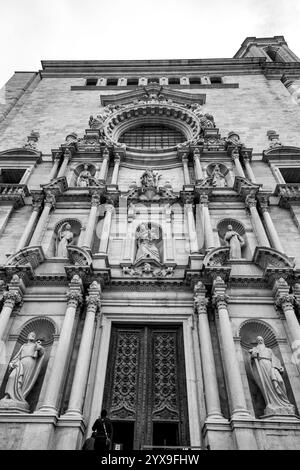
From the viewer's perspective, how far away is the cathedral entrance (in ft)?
28.5

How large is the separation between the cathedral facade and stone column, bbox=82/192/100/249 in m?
0.05

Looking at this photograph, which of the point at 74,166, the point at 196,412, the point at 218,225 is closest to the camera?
the point at 196,412

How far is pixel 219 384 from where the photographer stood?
8969 millimetres

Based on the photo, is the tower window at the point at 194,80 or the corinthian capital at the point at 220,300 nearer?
the corinthian capital at the point at 220,300

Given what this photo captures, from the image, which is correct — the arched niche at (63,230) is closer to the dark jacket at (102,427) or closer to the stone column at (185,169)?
the stone column at (185,169)

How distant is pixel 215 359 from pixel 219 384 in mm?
675

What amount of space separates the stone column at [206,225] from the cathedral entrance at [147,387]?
300 centimetres

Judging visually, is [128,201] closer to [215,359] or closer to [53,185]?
[53,185]

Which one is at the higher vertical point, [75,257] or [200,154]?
[200,154]

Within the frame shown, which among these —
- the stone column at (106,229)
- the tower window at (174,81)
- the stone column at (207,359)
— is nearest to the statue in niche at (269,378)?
the stone column at (207,359)

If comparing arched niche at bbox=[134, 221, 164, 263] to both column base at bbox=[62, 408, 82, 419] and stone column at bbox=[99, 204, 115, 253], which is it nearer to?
stone column at bbox=[99, 204, 115, 253]

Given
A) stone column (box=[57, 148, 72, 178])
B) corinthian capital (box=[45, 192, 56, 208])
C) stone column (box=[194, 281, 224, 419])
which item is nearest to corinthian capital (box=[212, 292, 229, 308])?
stone column (box=[194, 281, 224, 419])

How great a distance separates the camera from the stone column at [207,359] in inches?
325
